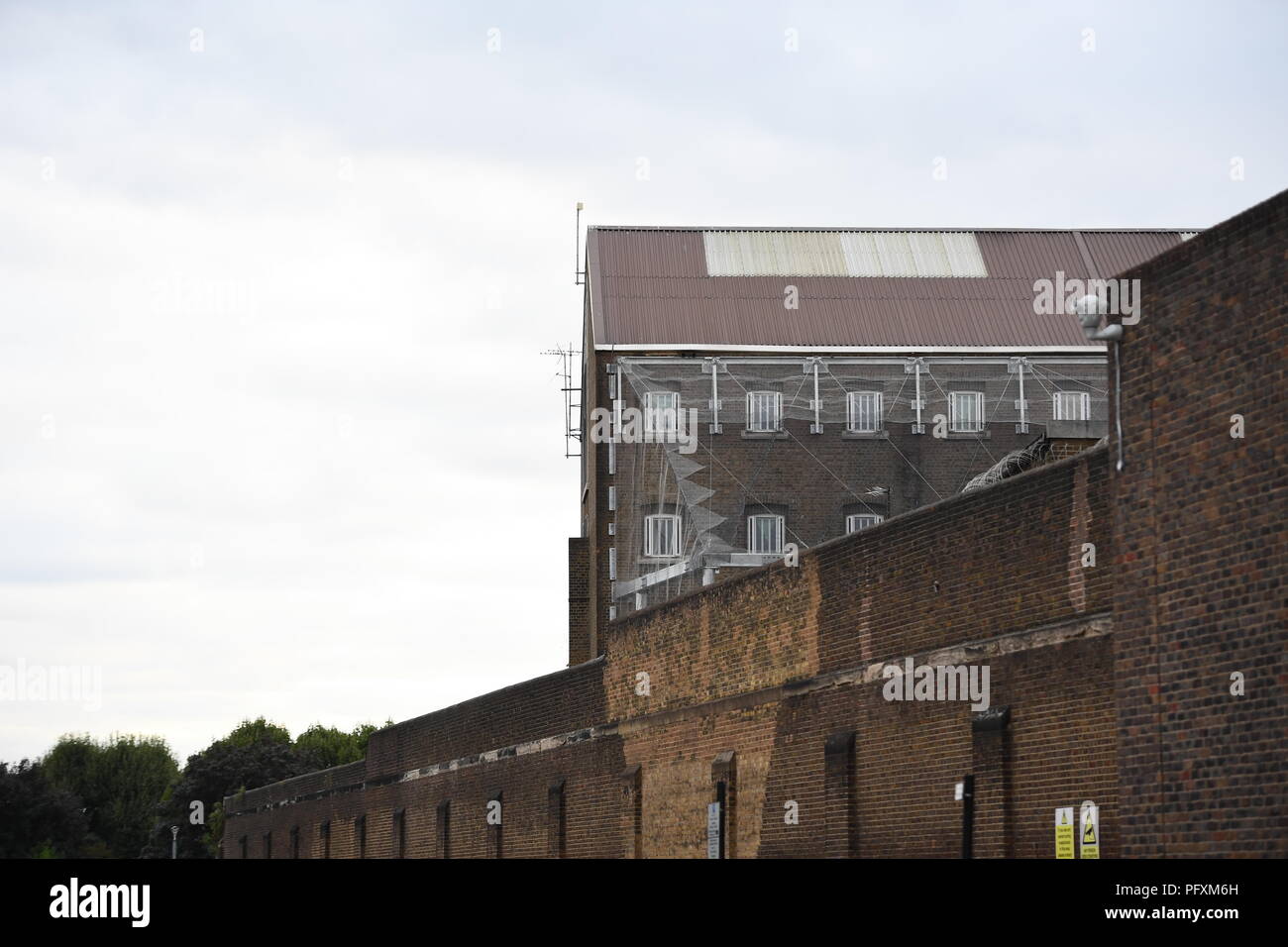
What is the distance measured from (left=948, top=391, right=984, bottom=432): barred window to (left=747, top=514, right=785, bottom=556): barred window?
5579mm

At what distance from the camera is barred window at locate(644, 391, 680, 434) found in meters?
44.0

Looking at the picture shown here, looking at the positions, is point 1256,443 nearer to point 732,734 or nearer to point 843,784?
point 843,784

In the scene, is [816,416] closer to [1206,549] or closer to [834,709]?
[834,709]

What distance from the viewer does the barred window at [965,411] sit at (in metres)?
45.2

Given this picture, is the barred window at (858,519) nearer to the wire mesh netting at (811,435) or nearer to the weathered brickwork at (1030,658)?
the wire mesh netting at (811,435)

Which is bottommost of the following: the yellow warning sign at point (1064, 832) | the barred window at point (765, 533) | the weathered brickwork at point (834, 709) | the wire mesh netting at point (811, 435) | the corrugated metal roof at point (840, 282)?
the yellow warning sign at point (1064, 832)

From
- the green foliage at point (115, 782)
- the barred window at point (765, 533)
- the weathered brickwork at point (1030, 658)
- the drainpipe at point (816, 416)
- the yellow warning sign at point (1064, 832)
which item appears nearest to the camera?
the weathered brickwork at point (1030, 658)

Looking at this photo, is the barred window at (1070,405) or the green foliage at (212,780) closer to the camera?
the barred window at (1070,405)

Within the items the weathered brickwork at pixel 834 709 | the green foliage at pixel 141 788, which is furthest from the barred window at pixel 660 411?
the green foliage at pixel 141 788

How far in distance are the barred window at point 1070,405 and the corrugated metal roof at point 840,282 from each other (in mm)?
1977
